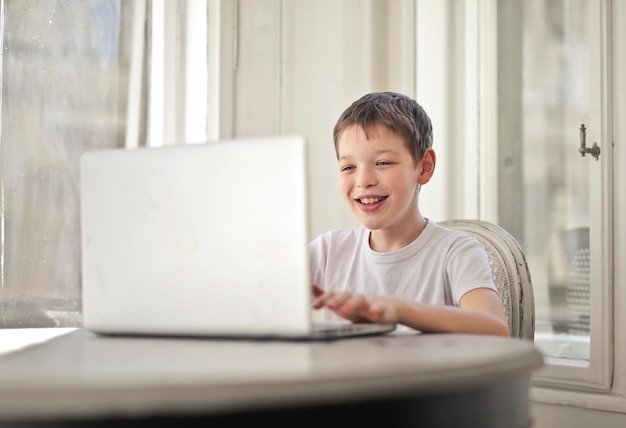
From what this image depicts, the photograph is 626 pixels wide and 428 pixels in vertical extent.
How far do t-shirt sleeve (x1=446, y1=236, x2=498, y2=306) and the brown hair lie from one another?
0.25 meters

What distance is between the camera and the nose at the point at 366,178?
1646 millimetres

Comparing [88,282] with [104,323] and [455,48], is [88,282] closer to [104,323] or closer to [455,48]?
[104,323]

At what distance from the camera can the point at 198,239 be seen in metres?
0.95

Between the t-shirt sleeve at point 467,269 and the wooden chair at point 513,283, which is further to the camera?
the wooden chair at point 513,283

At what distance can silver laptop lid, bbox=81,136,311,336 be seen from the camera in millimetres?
902

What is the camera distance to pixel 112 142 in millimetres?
2471

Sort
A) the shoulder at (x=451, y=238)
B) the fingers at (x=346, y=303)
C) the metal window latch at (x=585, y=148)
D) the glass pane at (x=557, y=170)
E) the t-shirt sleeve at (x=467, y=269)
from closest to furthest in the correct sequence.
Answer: the fingers at (x=346, y=303) < the t-shirt sleeve at (x=467, y=269) < the shoulder at (x=451, y=238) < the metal window latch at (x=585, y=148) < the glass pane at (x=557, y=170)

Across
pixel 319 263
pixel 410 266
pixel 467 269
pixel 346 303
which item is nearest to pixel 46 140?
pixel 319 263

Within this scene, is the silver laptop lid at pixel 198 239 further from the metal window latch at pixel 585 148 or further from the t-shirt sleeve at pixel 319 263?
the metal window latch at pixel 585 148

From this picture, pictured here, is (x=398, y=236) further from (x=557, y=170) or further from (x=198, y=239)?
(x=557, y=170)

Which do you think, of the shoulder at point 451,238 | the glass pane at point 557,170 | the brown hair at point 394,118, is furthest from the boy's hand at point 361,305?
the glass pane at point 557,170

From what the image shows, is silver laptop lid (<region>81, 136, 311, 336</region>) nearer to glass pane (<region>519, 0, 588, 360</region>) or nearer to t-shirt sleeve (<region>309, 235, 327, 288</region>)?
t-shirt sleeve (<region>309, 235, 327, 288</region>)

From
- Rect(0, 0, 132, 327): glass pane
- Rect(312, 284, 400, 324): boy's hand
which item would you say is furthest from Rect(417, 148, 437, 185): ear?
Rect(0, 0, 132, 327): glass pane

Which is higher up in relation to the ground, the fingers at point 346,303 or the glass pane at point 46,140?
the glass pane at point 46,140
